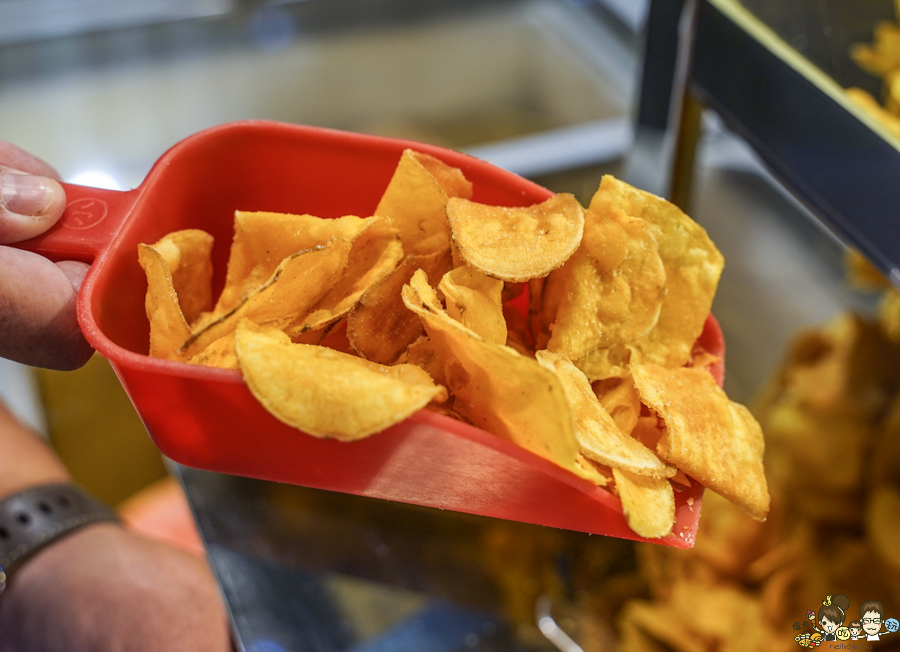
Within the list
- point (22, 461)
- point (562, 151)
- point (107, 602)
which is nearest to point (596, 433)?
point (107, 602)

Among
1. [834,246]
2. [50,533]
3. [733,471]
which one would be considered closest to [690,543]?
[733,471]

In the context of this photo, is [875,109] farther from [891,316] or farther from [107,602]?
[107,602]

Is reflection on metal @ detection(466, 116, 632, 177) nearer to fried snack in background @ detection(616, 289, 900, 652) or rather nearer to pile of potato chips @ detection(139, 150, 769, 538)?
fried snack in background @ detection(616, 289, 900, 652)

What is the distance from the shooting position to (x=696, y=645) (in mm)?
854

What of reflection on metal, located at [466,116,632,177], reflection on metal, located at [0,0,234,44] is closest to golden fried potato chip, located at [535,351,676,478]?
reflection on metal, located at [466,116,632,177]

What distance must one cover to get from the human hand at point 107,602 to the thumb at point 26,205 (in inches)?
22.6

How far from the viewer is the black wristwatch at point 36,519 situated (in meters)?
0.88

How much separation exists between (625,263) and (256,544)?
27.5 inches

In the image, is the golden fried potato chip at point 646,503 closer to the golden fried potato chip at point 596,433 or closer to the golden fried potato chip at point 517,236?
the golden fried potato chip at point 596,433

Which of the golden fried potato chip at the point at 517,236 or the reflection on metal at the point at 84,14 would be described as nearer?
the golden fried potato chip at the point at 517,236

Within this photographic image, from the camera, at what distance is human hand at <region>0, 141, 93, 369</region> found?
46cm

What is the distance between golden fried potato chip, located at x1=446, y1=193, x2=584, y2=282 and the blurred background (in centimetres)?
29

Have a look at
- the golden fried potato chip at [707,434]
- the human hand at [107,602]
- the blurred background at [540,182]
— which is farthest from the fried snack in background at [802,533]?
the human hand at [107,602]

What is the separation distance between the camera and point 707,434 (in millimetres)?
475
